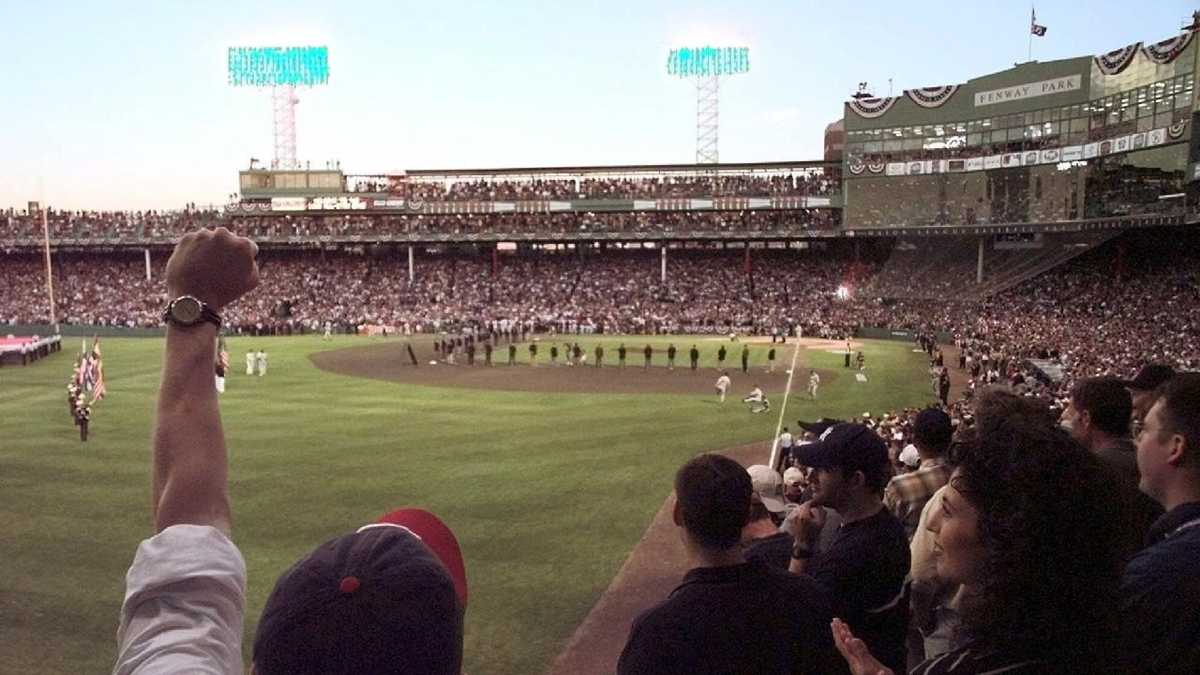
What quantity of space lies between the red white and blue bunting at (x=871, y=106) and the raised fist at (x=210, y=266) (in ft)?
209

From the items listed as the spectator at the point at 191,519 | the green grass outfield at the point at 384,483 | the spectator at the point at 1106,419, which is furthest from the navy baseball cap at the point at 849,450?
the green grass outfield at the point at 384,483

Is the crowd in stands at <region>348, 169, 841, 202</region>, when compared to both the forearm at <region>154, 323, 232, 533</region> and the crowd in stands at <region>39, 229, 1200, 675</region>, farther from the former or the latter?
the forearm at <region>154, 323, 232, 533</region>

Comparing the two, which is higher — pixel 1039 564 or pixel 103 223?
pixel 103 223

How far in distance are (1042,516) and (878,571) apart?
208 centimetres

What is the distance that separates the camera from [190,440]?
1.99 meters

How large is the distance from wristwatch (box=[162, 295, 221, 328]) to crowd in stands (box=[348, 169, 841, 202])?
66.7 meters

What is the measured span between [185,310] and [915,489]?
5.86m

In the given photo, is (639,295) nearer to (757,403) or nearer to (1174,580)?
(757,403)

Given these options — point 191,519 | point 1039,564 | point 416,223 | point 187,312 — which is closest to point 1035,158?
point 416,223

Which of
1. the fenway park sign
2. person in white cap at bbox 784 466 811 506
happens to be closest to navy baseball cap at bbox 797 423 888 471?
person in white cap at bbox 784 466 811 506

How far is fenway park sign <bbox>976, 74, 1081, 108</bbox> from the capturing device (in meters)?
50.1

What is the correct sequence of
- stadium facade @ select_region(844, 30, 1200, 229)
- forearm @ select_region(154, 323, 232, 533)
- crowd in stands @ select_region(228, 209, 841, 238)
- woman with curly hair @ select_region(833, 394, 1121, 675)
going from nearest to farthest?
forearm @ select_region(154, 323, 232, 533), woman with curly hair @ select_region(833, 394, 1121, 675), stadium facade @ select_region(844, 30, 1200, 229), crowd in stands @ select_region(228, 209, 841, 238)

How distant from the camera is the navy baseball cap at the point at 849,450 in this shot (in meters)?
4.53

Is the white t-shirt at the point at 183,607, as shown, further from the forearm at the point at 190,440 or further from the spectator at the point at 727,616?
the spectator at the point at 727,616
